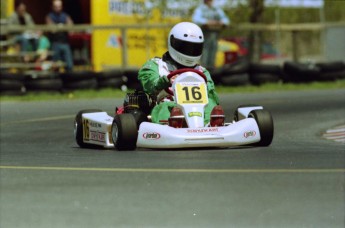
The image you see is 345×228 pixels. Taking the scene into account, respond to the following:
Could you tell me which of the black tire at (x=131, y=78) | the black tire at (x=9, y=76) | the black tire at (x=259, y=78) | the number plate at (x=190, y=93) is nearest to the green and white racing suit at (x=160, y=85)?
the number plate at (x=190, y=93)

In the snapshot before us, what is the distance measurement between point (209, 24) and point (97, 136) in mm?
10074

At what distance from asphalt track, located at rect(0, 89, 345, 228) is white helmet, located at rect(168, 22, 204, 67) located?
1004mm

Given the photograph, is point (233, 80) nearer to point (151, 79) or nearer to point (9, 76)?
point (9, 76)

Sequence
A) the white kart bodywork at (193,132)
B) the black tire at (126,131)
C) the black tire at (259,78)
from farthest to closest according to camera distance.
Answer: the black tire at (259,78) → the black tire at (126,131) → the white kart bodywork at (193,132)

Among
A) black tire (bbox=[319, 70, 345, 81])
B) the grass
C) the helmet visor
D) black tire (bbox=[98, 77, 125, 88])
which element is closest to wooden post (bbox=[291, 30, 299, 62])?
black tire (bbox=[319, 70, 345, 81])

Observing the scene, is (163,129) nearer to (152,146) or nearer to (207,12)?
(152,146)

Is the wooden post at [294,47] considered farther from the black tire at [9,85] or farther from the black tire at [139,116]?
the black tire at [139,116]

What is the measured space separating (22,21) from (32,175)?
13.6m

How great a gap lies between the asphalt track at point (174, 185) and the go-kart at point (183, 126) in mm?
127

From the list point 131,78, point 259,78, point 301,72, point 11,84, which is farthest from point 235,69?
point 11,84

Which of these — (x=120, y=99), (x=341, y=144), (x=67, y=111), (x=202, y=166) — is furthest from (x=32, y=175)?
(x=120, y=99)

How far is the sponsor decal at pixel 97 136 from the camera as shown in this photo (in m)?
10.7

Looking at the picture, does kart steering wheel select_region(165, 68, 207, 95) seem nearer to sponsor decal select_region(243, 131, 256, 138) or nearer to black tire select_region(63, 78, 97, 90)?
sponsor decal select_region(243, 131, 256, 138)

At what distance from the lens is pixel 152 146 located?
9992mm
